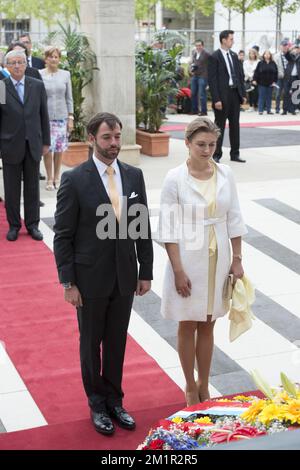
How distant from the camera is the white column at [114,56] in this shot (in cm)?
1173

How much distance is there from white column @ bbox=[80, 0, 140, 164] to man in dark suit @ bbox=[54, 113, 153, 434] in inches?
315

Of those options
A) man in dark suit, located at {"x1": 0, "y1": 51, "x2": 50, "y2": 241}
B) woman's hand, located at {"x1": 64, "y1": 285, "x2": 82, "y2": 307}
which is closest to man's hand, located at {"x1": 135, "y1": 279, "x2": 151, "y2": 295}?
woman's hand, located at {"x1": 64, "y1": 285, "x2": 82, "y2": 307}

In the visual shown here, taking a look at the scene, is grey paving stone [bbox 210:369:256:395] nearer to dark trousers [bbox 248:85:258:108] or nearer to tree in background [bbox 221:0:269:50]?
dark trousers [bbox 248:85:258:108]

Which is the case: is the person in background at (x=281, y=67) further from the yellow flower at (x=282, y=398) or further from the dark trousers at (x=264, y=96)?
the yellow flower at (x=282, y=398)

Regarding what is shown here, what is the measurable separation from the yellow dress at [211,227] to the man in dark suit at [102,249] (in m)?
0.35

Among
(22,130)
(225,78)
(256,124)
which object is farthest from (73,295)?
(256,124)

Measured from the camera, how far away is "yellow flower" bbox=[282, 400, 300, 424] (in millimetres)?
2535

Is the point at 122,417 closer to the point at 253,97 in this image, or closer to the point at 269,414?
the point at 269,414

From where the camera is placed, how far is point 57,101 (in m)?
10.1

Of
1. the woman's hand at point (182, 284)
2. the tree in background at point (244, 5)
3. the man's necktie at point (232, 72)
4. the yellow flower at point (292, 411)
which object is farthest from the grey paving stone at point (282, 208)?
the tree in background at point (244, 5)

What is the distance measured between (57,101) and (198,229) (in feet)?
20.6

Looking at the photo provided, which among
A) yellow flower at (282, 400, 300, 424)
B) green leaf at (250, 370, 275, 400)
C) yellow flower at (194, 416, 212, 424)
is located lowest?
yellow flower at (194, 416, 212, 424)
